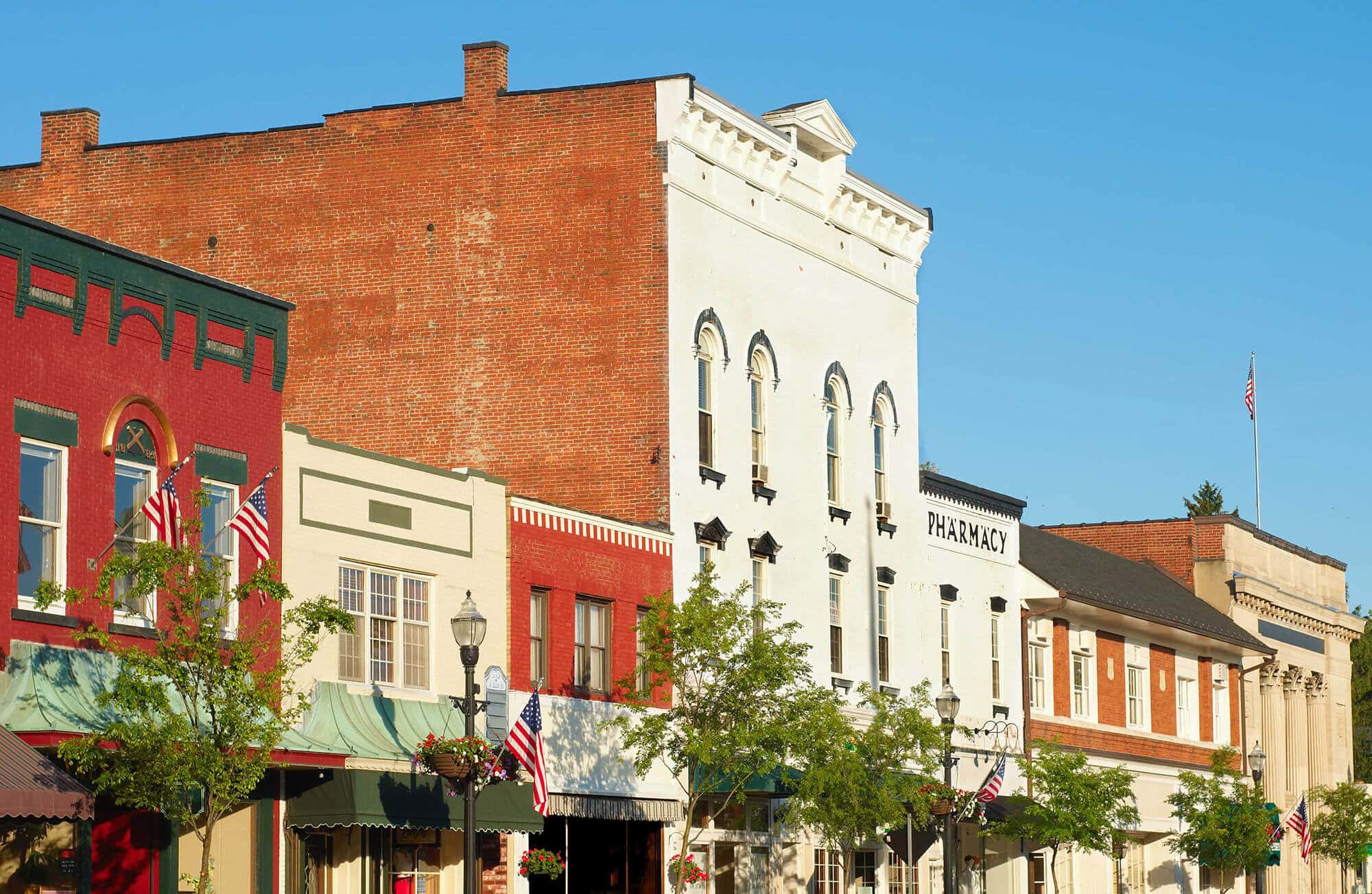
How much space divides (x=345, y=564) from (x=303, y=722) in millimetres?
2792

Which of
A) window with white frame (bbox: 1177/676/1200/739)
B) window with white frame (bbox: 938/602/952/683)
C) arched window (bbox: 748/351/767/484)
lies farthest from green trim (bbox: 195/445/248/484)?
window with white frame (bbox: 1177/676/1200/739)

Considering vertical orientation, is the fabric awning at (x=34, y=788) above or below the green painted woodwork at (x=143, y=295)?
below

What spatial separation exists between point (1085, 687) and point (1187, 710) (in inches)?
288

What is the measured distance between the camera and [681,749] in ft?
111

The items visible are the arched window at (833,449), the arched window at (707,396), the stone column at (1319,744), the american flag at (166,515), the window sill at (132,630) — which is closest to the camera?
the american flag at (166,515)

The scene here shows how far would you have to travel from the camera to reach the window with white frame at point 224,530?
93.9 ft

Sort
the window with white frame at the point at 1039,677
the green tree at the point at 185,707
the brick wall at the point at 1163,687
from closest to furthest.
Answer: the green tree at the point at 185,707 < the window with white frame at the point at 1039,677 < the brick wall at the point at 1163,687

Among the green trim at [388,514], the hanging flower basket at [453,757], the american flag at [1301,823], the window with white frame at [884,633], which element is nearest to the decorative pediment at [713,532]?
the window with white frame at [884,633]

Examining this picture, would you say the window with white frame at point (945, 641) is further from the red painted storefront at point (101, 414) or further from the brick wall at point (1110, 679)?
the red painted storefront at point (101, 414)

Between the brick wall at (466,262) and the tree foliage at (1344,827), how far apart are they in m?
32.9

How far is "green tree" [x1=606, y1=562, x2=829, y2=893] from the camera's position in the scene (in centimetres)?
3344

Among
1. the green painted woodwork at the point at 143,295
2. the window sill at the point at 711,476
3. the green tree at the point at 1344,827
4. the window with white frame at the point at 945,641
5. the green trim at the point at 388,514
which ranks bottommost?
the green tree at the point at 1344,827

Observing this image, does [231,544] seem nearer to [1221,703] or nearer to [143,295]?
[143,295]

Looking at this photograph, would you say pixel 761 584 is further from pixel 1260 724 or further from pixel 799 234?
pixel 1260 724
